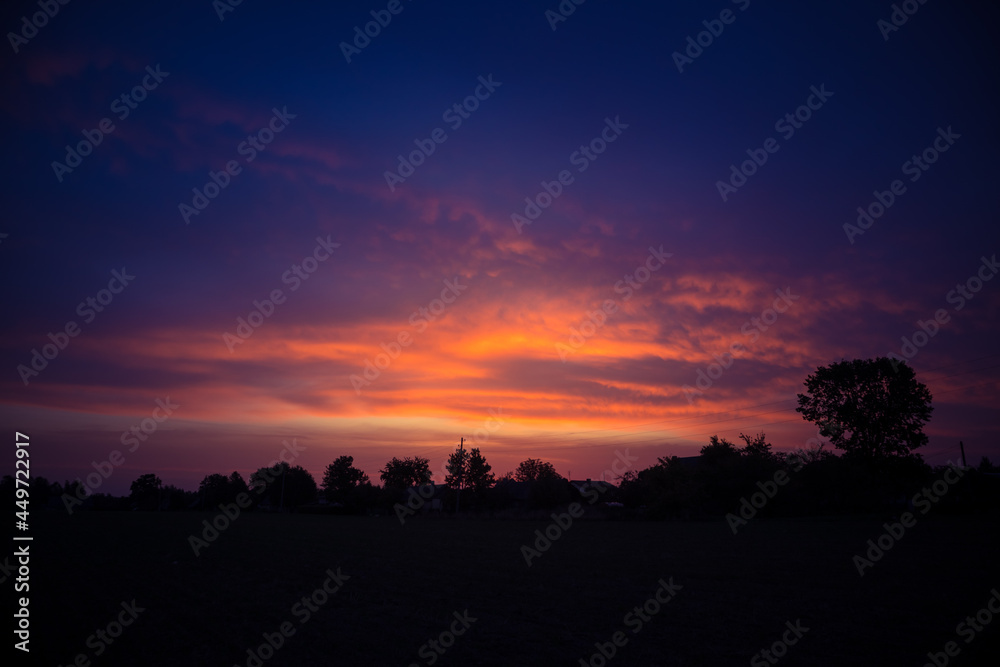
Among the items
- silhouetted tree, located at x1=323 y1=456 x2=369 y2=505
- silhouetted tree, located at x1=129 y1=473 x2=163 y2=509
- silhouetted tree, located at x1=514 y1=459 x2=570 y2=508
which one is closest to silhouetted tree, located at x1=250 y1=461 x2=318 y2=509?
silhouetted tree, located at x1=323 y1=456 x2=369 y2=505

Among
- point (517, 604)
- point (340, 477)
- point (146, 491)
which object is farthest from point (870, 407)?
point (146, 491)

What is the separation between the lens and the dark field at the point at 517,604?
9.02m

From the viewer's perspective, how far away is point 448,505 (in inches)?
3593

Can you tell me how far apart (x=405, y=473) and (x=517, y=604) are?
4679 inches

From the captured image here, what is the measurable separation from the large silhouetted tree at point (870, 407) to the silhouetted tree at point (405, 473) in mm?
84785

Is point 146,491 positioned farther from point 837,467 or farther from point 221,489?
point 837,467

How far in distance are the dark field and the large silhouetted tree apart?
140 ft

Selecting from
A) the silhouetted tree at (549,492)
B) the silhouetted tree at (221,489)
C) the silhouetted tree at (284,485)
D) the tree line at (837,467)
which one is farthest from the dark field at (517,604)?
the silhouetted tree at (221,489)

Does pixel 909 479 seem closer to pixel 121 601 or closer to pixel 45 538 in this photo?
pixel 121 601

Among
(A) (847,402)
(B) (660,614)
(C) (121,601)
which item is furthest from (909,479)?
(C) (121,601)

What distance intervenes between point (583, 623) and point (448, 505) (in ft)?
275

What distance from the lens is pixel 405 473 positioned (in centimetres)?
12688

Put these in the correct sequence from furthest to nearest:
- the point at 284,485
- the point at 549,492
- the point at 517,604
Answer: the point at 284,485 < the point at 549,492 < the point at 517,604

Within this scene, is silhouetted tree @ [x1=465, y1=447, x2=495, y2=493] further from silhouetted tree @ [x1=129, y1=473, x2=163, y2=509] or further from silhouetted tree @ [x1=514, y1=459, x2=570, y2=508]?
silhouetted tree @ [x1=129, y1=473, x2=163, y2=509]
